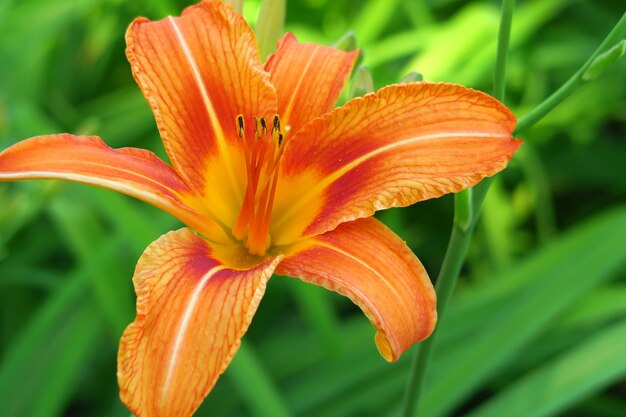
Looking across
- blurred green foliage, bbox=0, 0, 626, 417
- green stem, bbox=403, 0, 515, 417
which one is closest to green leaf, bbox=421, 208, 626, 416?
blurred green foliage, bbox=0, 0, 626, 417

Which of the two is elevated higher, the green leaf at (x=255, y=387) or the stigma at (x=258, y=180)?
the stigma at (x=258, y=180)

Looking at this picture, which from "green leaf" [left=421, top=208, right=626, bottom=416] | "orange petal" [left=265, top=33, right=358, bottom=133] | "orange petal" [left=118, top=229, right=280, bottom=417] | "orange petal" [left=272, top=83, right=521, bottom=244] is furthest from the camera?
"green leaf" [left=421, top=208, right=626, bottom=416]

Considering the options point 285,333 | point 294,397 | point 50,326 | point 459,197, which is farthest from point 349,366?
point 459,197

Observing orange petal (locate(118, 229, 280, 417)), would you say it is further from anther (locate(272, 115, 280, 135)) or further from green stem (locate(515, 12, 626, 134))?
green stem (locate(515, 12, 626, 134))

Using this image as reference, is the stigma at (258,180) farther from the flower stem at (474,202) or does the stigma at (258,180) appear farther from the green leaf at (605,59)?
the green leaf at (605,59)

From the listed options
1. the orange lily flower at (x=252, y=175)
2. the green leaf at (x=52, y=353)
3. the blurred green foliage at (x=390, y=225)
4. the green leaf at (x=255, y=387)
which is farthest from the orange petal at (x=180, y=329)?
the green leaf at (x=52, y=353)
